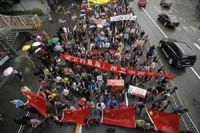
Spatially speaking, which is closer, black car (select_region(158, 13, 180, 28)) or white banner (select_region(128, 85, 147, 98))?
white banner (select_region(128, 85, 147, 98))

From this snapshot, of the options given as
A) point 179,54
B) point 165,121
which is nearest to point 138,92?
point 165,121

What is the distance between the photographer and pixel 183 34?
102ft

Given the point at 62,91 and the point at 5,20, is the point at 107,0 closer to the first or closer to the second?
the point at 5,20

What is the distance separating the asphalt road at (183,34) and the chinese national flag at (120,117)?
556cm

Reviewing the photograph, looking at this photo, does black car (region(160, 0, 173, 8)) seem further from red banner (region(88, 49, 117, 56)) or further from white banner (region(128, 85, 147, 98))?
white banner (region(128, 85, 147, 98))

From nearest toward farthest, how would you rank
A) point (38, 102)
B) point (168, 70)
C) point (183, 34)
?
point (38, 102) < point (168, 70) < point (183, 34)

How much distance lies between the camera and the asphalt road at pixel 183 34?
65.7 ft

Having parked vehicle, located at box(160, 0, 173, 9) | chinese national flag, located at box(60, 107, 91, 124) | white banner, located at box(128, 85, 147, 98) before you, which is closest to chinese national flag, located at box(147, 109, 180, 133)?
white banner, located at box(128, 85, 147, 98)

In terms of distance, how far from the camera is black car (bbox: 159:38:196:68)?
74.7 feet

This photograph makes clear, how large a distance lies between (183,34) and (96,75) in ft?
55.6

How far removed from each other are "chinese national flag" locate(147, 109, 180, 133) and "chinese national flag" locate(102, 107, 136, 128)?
1439 mm

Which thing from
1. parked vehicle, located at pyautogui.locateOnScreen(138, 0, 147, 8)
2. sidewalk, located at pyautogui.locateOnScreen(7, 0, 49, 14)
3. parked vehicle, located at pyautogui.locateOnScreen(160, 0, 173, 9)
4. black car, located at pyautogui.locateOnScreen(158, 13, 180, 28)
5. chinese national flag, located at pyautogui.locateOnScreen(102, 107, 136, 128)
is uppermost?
chinese national flag, located at pyautogui.locateOnScreen(102, 107, 136, 128)

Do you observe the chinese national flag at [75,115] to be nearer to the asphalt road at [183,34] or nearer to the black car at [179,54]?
the asphalt road at [183,34]

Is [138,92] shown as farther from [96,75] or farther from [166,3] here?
[166,3]
